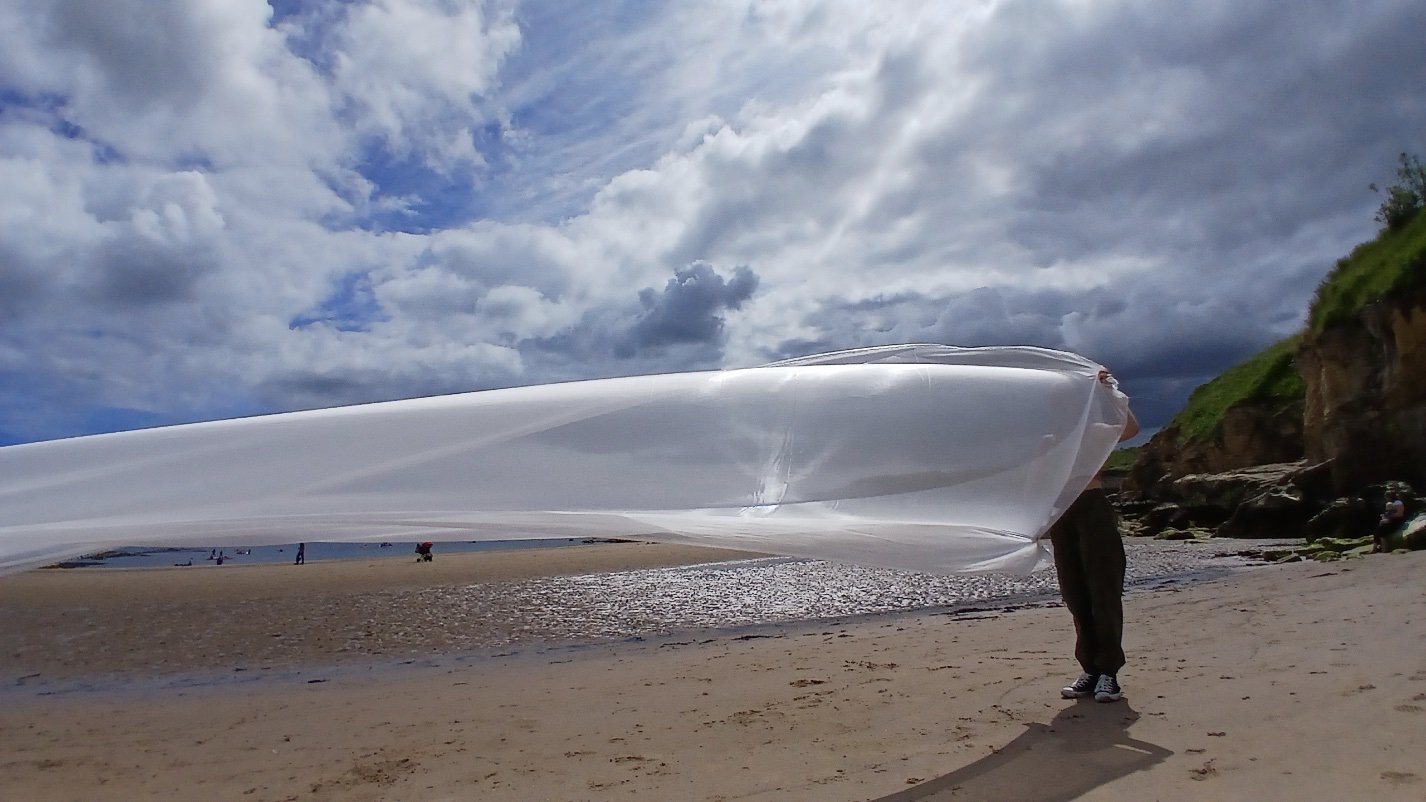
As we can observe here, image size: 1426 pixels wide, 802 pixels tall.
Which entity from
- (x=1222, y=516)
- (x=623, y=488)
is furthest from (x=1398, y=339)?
(x=623, y=488)

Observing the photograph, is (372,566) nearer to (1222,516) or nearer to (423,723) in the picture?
(423,723)

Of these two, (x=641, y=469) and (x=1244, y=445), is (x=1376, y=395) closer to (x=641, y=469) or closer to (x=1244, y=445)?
(x=1244, y=445)

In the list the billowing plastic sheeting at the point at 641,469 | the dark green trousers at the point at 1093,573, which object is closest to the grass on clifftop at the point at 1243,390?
→ the dark green trousers at the point at 1093,573

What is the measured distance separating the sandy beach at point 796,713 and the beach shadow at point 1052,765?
0.01 metres

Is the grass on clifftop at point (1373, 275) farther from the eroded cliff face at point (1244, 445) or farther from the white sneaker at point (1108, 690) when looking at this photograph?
the white sneaker at point (1108, 690)

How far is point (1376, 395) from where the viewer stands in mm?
15031

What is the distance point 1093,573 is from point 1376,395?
15.0m

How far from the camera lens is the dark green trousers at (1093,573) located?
3746mm

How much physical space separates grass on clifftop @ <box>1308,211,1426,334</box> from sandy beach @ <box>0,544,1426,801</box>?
771 cm

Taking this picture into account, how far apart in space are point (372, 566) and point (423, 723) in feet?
61.9

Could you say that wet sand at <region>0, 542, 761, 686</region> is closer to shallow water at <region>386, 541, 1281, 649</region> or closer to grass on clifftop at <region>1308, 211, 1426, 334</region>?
shallow water at <region>386, 541, 1281, 649</region>

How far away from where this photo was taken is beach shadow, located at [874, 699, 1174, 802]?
2.89 meters

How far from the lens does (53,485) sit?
9.45ft

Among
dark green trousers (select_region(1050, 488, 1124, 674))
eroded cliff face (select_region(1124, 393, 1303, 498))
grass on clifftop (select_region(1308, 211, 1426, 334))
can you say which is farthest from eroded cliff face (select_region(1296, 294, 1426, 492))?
dark green trousers (select_region(1050, 488, 1124, 674))
